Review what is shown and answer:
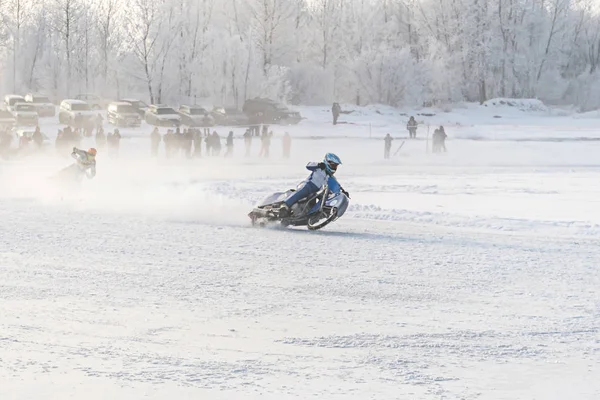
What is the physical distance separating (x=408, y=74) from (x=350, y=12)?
24.4m

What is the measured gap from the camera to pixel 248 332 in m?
8.96

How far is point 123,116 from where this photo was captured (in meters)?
54.1

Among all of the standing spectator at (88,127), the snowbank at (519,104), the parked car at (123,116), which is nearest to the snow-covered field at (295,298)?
the standing spectator at (88,127)

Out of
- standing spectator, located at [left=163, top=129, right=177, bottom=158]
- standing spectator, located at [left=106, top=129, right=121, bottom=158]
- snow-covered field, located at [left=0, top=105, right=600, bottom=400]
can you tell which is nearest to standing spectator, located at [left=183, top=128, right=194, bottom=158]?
standing spectator, located at [left=163, top=129, right=177, bottom=158]

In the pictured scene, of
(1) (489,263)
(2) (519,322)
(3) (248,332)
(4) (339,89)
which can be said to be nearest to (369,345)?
(3) (248,332)

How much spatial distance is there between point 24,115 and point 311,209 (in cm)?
4097

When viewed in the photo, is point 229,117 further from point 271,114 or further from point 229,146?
point 229,146

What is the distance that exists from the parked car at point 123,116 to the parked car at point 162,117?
2.75 ft

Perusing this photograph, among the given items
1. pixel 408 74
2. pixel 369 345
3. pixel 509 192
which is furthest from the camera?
pixel 408 74

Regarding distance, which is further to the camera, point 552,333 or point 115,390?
point 552,333

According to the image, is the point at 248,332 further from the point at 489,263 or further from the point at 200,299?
the point at 489,263

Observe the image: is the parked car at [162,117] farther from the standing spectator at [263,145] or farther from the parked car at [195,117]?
the standing spectator at [263,145]

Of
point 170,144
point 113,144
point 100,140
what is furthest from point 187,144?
point 100,140

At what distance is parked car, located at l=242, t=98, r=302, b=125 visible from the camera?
5709cm
